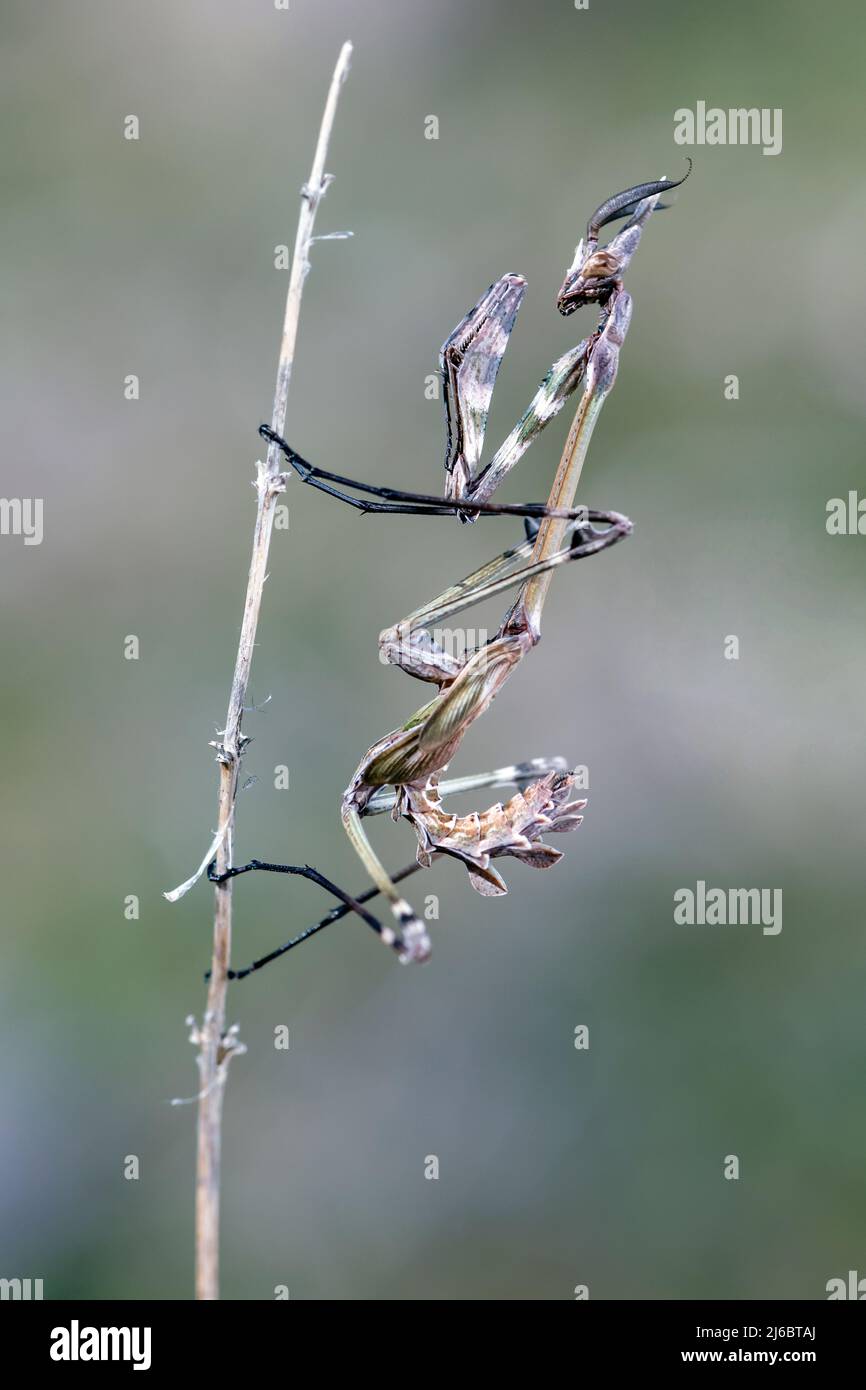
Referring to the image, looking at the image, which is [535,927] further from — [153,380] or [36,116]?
[36,116]

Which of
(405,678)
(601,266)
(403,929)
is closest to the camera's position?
(403,929)

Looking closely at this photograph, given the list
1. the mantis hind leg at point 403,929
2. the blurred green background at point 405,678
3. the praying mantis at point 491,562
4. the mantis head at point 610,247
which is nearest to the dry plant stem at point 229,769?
the praying mantis at point 491,562

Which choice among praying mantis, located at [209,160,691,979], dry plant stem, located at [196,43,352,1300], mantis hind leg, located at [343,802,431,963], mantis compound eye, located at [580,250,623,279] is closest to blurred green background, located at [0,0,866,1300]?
praying mantis, located at [209,160,691,979]

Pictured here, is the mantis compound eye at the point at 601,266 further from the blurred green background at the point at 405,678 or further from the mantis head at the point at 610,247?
the blurred green background at the point at 405,678

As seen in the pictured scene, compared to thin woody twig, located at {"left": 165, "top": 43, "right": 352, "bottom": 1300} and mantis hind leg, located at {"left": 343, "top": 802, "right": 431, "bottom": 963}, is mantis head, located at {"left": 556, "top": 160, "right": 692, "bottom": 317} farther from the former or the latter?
mantis hind leg, located at {"left": 343, "top": 802, "right": 431, "bottom": 963}

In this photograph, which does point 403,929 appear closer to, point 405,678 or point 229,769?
point 229,769

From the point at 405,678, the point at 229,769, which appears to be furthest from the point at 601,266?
the point at 405,678
